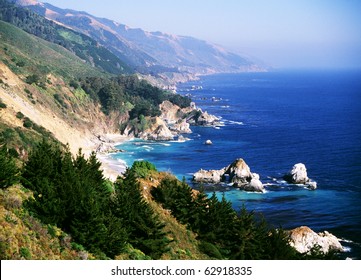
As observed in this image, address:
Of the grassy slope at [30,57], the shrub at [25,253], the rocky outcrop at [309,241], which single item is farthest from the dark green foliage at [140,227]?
the grassy slope at [30,57]

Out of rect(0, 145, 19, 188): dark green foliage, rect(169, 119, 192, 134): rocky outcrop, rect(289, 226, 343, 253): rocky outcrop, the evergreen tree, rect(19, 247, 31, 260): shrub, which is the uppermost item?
rect(0, 145, 19, 188): dark green foliage

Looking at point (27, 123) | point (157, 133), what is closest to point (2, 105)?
point (27, 123)

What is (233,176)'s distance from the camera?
8744 cm

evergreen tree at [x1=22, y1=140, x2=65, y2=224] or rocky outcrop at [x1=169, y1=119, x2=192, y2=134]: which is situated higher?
evergreen tree at [x1=22, y1=140, x2=65, y2=224]

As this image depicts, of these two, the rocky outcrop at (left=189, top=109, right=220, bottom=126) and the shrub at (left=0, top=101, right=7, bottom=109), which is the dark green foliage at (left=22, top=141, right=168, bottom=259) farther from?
the rocky outcrop at (left=189, top=109, right=220, bottom=126)

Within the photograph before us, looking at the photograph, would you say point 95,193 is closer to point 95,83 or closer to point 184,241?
point 184,241

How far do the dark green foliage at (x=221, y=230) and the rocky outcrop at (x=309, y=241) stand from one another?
19.0 m

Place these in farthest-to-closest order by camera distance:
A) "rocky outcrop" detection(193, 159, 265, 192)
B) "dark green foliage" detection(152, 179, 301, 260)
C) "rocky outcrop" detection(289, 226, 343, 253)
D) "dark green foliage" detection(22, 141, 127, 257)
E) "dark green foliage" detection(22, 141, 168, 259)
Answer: "rocky outcrop" detection(193, 159, 265, 192) < "rocky outcrop" detection(289, 226, 343, 253) < "dark green foliage" detection(152, 179, 301, 260) < "dark green foliage" detection(22, 141, 168, 259) < "dark green foliage" detection(22, 141, 127, 257)

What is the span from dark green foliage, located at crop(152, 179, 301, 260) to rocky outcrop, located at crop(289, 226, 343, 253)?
62.5 ft

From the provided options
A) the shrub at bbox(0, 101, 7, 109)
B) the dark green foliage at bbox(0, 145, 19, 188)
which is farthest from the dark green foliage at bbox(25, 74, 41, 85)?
the dark green foliage at bbox(0, 145, 19, 188)

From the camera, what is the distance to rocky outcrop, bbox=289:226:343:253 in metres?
54.0

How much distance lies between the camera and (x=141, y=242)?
91.6ft

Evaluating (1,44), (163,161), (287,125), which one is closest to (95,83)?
(1,44)

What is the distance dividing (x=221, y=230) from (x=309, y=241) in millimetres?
23302
